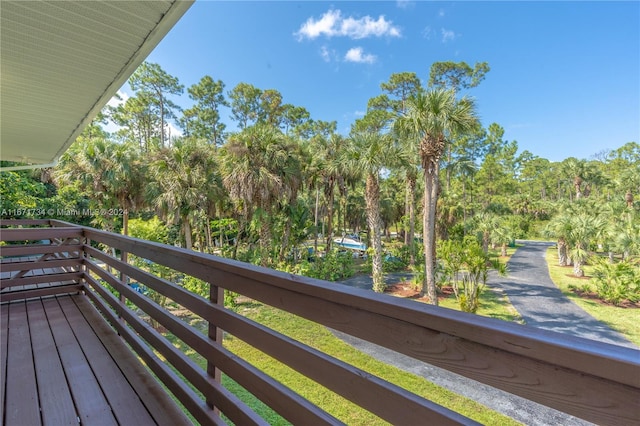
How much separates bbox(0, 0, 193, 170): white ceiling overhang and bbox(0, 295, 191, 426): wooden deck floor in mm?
1942

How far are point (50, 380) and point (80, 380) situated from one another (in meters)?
0.18

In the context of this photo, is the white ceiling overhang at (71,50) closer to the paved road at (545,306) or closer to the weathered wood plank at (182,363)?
the weathered wood plank at (182,363)

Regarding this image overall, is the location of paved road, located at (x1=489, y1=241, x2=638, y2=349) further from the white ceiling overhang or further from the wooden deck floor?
the white ceiling overhang

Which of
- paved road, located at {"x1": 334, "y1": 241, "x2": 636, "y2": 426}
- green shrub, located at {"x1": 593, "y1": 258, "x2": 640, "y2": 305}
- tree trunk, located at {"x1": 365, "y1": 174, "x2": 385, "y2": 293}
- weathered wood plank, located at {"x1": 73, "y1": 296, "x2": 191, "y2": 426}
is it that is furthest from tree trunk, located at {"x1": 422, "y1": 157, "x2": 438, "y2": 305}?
weathered wood plank, located at {"x1": 73, "y1": 296, "x2": 191, "y2": 426}

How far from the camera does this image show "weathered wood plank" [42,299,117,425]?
1436mm

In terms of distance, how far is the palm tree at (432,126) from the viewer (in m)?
8.40

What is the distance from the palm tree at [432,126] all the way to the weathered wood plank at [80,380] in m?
8.60

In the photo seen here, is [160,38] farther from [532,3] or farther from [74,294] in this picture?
[532,3]

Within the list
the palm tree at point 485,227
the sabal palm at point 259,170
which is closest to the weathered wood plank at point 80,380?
the sabal palm at point 259,170

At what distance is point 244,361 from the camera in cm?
113

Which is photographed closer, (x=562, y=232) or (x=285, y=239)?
(x=285, y=239)

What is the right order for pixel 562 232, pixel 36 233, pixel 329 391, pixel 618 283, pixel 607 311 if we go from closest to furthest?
1. pixel 36 233
2. pixel 329 391
3. pixel 607 311
4. pixel 618 283
5. pixel 562 232

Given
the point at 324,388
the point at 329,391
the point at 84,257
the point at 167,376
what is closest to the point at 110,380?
the point at 167,376

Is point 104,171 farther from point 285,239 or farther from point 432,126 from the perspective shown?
point 432,126
